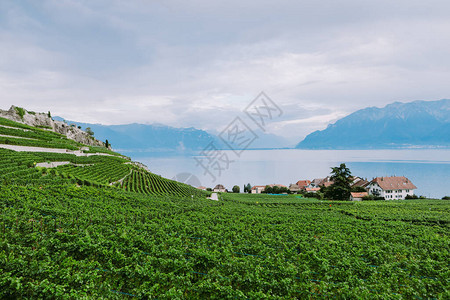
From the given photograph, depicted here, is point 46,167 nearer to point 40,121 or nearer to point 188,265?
point 188,265

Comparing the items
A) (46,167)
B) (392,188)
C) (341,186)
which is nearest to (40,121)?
(46,167)

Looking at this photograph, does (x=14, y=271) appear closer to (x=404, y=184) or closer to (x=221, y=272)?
(x=221, y=272)

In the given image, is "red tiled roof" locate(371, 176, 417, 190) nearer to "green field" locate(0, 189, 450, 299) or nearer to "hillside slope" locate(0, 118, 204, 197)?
"hillside slope" locate(0, 118, 204, 197)

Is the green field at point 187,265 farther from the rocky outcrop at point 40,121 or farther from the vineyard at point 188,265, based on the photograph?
the rocky outcrop at point 40,121

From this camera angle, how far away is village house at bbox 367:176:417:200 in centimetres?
8275

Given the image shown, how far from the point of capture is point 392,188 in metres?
83.2

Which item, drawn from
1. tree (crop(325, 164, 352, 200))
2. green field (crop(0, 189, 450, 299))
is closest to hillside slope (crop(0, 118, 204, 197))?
green field (crop(0, 189, 450, 299))

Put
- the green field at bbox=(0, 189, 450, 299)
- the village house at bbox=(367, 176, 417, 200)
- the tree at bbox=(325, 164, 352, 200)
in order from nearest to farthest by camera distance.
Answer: the green field at bbox=(0, 189, 450, 299) → the tree at bbox=(325, 164, 352, 200) → the village house at bbox=(367, 176, 417, 200)

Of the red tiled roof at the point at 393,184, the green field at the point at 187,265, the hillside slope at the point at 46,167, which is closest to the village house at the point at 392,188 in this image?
the red tiled roof at the point at 393,184

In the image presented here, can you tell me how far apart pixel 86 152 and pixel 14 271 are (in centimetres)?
5882

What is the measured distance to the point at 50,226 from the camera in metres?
10.4

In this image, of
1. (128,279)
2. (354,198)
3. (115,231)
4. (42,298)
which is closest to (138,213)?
(115,231)

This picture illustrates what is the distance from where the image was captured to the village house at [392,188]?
8275cm

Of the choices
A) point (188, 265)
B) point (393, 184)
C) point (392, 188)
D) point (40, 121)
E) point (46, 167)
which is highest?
point (40, 121)
